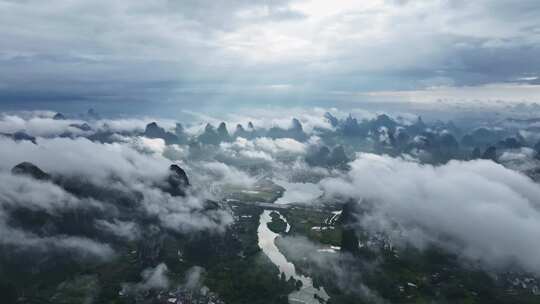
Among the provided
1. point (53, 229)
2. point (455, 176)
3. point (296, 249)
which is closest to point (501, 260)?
point (296, 249)

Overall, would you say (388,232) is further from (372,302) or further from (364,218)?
(372,302)

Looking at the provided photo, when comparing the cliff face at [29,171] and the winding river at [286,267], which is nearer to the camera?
the winding river at [286,267]

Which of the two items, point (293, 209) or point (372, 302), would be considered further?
point (293, 209)

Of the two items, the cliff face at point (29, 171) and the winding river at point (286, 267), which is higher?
the cliff face at point (29, 171)

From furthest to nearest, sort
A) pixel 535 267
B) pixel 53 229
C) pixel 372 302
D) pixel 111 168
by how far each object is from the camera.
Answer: pixel 111 168 → pixel 53 229 → pixel 535 267 → pixel 372 302

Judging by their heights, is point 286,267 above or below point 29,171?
below

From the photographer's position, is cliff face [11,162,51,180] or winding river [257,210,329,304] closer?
winding river [257,210,329,304]

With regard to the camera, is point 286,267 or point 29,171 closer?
point 286,267

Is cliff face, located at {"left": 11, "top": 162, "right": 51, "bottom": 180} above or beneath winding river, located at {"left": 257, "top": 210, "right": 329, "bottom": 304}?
above
